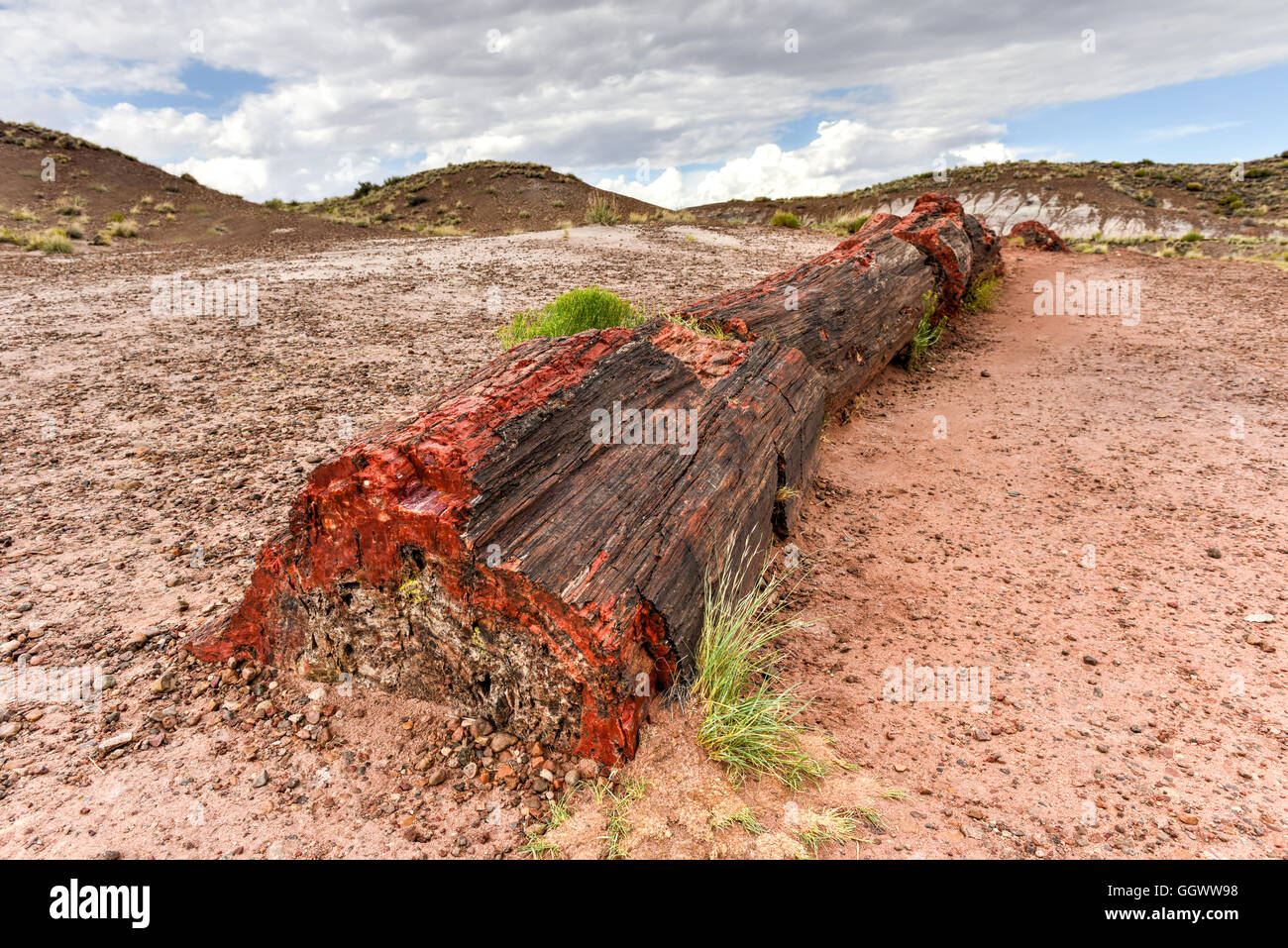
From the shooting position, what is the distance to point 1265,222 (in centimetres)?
2792

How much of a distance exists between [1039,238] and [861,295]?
9.16 metres

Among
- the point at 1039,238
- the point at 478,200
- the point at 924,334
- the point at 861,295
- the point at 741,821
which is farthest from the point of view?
the point at 478,200

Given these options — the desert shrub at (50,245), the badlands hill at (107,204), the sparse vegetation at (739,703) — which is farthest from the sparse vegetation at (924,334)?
the desert shrub at (50,245)

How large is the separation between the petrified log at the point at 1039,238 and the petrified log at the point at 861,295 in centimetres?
449

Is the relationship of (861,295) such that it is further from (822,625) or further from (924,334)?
(822,625)

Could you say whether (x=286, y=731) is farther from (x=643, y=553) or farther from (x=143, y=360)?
(x=143, y=360)

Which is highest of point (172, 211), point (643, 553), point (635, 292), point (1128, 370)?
point (172, 211)

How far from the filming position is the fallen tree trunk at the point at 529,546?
241 cm

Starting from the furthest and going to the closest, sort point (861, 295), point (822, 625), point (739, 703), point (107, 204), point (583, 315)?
point (107, 204), point (861, 295), point (583, 315), point (822, 625), point (739, 703)

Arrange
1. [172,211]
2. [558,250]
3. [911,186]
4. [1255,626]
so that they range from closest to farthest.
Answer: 1. [1255,626]
2. [558,250]
3. [172,211]
4. [911,186]

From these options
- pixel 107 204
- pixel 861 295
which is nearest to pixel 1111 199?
pixel 861 295

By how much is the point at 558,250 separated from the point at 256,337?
302 inches

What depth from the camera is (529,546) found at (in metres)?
2.46

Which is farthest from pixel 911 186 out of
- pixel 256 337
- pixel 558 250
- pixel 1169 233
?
pixel 256 337
